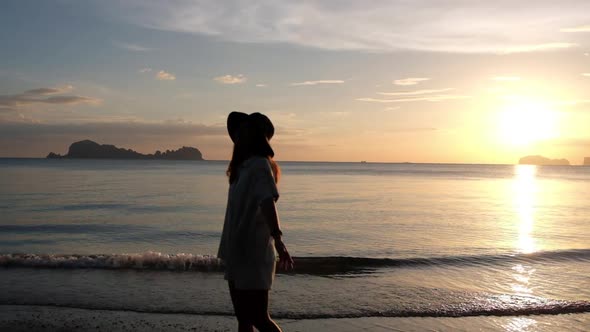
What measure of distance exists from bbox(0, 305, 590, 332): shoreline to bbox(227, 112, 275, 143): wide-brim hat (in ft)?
12.5

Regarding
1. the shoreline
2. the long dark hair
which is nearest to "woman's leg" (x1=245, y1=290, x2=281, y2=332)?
the long dark hair

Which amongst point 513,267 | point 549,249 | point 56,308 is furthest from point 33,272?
point 549,249

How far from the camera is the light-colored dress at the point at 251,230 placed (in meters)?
3.71

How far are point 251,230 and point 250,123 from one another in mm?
860

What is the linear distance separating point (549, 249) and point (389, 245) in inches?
207

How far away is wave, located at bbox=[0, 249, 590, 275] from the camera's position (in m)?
11.6

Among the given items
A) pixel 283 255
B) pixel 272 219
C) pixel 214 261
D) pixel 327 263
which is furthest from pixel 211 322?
pixel 327 263

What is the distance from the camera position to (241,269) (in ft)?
12.4

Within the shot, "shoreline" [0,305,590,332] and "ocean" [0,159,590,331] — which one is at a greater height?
"shoreline" [0,305,590,332]

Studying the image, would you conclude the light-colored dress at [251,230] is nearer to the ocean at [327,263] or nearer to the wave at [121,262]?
the ocean at [327,263]

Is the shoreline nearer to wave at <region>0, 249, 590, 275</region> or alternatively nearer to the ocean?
the ocean

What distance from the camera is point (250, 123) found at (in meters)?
3.91

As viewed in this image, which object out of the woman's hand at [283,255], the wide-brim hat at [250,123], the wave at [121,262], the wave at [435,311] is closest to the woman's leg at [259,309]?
the woman's hand at [283,255]

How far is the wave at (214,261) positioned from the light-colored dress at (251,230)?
25.4 feet
